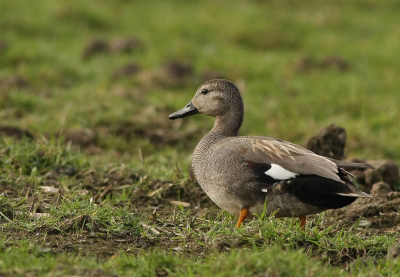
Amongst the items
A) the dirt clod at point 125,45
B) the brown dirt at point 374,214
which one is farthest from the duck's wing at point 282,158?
the dirt clod at point 125,45

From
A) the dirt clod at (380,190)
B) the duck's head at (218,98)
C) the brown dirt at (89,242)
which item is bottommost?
the brown dirt at (89,242)

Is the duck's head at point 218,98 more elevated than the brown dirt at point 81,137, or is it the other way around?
the duck's head at point 218,98

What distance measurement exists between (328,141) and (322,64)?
5002mm

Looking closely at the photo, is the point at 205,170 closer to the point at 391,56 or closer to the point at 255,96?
the point at 255,96

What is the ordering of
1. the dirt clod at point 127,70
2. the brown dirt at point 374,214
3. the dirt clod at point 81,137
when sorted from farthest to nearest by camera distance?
the dirt clod at point 127,70 < the dirt clod at point 81,137 < the brown dirt at point 374,214

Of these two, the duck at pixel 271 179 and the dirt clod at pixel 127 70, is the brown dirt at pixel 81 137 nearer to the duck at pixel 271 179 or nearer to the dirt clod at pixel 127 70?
the dirt clod at pixel 127 70

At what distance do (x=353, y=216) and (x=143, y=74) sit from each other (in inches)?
212

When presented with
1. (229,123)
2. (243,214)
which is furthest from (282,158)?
(229,123)

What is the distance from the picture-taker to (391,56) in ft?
40.6

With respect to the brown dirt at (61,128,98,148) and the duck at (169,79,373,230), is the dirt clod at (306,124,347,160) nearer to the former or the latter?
the duck at (169,79,373,230)

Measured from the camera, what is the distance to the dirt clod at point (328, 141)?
6848mm

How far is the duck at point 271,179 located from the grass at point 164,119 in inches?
7.5

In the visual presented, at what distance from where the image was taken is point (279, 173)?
4.96 meters

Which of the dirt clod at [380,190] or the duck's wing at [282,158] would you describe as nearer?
the duck's wing at [282,158]
